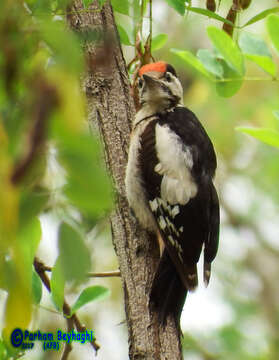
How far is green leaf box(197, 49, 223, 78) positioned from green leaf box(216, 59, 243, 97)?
0.02 metres

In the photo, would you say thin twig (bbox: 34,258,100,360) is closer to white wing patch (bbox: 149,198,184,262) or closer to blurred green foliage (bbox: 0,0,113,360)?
white wing patch (bbox: 149,198,184,262)

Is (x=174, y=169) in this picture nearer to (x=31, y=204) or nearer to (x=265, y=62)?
(x=265, y=62)

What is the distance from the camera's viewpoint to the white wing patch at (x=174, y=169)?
A: 2535 mm

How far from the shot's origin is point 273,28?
230 cm

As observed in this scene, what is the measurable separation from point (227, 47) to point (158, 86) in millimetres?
636

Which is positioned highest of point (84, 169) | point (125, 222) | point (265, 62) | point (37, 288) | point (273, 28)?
point (84, 169)

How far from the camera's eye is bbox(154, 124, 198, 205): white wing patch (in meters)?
2.54

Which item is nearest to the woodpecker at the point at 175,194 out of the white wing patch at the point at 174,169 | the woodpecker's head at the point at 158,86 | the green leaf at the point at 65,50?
the white wing patch at the point at 174,169

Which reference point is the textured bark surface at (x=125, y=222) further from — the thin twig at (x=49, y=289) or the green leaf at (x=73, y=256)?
the green leaf at (x=73, y=256)

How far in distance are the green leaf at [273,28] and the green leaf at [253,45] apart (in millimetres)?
137

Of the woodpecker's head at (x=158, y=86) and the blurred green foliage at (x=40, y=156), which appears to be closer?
the blurred green foliage at (x=40, y=156)

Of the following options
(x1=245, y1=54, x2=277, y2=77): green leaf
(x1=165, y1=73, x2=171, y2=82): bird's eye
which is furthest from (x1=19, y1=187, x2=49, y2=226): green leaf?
(x1=165, y1=73, x2=171, y2=82): bird's eye

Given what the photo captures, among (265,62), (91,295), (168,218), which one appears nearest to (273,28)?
(265,62)

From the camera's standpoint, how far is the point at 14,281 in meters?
0.67
